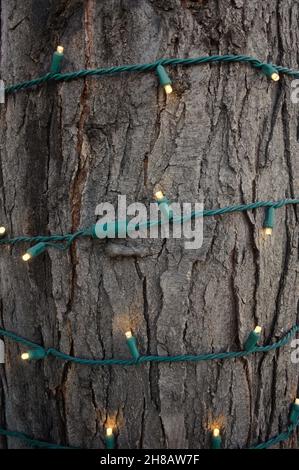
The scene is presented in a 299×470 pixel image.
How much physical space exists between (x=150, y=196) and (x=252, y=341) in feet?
1.55

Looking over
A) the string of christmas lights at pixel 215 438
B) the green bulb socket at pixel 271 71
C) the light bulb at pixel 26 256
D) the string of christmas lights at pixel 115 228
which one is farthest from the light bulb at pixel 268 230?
the light bulb at pixel 26 256

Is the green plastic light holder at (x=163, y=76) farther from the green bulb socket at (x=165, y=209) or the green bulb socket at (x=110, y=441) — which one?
the green bulb socket at (x=110, y=441)

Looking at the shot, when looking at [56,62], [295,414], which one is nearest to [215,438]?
[295,414]

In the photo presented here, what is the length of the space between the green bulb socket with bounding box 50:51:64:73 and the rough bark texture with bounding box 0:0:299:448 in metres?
0.02

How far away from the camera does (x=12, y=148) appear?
45.2 inches

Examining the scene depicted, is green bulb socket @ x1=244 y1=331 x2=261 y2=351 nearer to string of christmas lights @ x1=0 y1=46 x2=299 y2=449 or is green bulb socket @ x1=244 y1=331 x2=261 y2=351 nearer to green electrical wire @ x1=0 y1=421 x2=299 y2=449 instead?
string of christmas lights @ x1=0 y1=46 x2=299 y2=449

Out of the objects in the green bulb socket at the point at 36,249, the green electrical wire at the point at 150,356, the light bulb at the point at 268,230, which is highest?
the light bulb at the point at 268,230

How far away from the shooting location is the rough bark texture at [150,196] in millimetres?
1036

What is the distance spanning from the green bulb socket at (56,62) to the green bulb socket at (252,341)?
0.87 meters

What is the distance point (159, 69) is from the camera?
100cm

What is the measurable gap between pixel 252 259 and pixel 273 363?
311mm

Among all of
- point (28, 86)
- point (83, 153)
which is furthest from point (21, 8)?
point (83, 153)

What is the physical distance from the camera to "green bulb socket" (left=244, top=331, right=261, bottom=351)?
3.53ft
